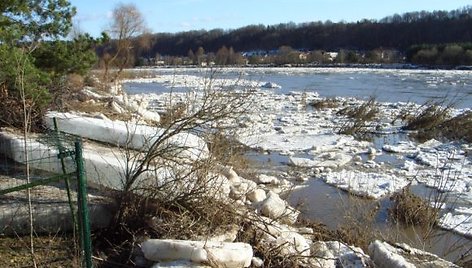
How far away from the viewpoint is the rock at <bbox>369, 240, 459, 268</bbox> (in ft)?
17.0

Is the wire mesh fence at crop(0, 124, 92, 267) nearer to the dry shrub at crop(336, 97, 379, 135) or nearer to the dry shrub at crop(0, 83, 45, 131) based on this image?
the dry shrub at crop(0, 83, 45, 131)

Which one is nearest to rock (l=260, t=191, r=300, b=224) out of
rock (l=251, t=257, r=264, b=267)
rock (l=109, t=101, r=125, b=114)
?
rock (l=251, t=257, r=264, b=267)

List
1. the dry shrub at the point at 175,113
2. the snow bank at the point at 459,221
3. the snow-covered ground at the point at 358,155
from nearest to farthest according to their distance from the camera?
the dry shrub at the point at 175,113 → the snow bank at the point at 459,221 → the snow-covered ground at the point at 358,155

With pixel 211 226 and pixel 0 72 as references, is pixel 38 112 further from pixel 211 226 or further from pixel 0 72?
pixel 211 226

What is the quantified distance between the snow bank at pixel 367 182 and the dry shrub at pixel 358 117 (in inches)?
231

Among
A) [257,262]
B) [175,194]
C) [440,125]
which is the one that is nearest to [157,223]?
[175,194]

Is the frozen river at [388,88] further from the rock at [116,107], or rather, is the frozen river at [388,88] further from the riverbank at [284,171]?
the rock at [116,107]

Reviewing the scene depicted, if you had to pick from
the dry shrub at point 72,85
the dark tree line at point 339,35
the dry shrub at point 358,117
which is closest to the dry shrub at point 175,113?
the dry shrub at point 72,85

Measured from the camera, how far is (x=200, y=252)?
15.4 feet

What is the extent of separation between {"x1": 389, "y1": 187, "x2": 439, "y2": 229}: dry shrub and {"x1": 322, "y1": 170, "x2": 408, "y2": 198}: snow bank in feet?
2.42

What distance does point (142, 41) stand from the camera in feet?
168

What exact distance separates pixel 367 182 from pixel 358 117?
947 centimetres

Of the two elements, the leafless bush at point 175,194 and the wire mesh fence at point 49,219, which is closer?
the wire mesh fence at point 49,219

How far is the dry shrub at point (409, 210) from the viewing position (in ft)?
25.6
